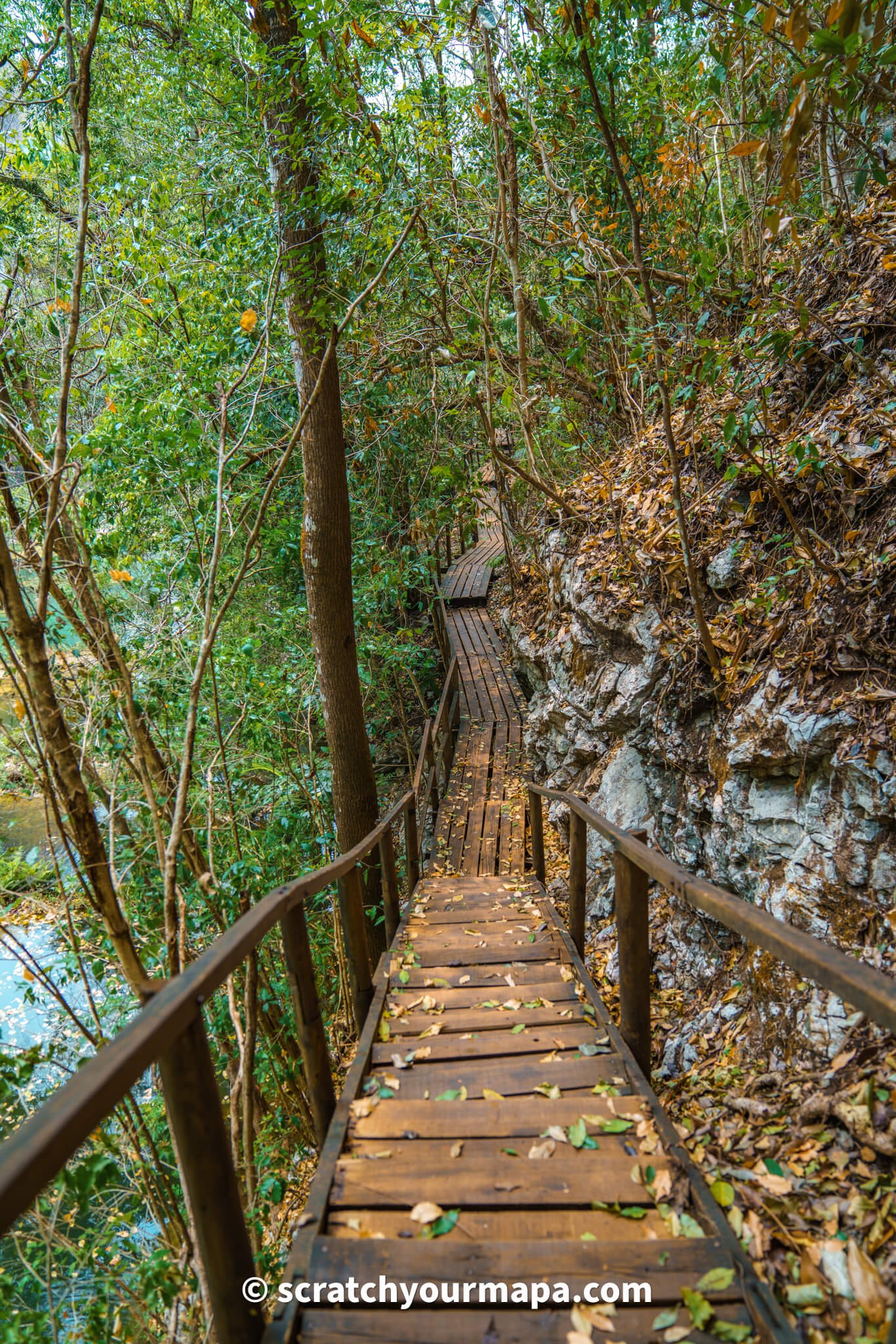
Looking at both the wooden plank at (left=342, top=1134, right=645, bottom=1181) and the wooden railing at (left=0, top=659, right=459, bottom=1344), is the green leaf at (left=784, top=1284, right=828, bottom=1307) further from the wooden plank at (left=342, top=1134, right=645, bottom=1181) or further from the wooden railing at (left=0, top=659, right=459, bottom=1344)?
the wooden railing at (left=0, top=659, right=459, bottom=1344)

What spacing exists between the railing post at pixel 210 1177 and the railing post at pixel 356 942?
5.18ft

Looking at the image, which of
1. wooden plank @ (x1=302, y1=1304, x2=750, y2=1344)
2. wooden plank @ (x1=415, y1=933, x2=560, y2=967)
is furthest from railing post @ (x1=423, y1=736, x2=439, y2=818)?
wooden plank @ (x1=302, y1=1304, x2=750, y2=1344)

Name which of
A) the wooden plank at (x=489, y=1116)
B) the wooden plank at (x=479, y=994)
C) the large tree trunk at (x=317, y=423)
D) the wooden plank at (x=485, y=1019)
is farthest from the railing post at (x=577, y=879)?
the large tree trunk at (x=317, y=423)

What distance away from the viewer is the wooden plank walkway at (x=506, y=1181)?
5.42ft

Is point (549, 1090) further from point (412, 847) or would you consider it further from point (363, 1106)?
point (412, 847)

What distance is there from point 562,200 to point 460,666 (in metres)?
8.52

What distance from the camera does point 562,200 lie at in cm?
751

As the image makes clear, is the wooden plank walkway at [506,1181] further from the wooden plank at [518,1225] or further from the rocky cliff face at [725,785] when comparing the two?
the rocky cliff face at [725,785]

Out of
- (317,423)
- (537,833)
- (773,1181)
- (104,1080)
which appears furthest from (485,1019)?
(317,423)

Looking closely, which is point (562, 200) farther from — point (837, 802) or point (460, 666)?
point (460, 666)

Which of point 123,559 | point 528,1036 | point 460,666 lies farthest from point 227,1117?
point 460,666

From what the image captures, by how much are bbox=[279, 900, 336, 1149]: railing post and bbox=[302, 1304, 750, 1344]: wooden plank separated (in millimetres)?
701

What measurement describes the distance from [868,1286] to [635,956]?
106 centimetres

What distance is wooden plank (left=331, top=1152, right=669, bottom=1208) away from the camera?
2.01 meters
